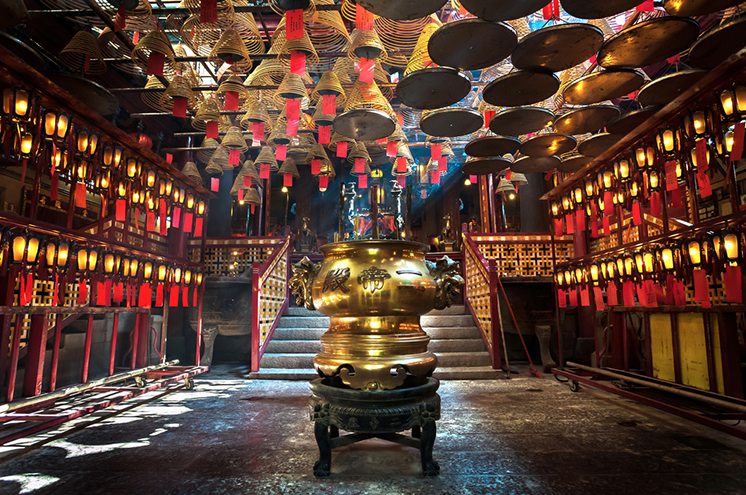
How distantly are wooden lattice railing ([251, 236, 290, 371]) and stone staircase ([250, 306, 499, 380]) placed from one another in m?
0.18

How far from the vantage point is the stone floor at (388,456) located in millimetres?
2238

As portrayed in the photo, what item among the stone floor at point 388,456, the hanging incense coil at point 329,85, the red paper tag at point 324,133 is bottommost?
the stone floor at point 388,456

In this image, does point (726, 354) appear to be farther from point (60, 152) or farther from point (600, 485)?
point (60, 152)

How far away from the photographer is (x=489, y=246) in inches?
366

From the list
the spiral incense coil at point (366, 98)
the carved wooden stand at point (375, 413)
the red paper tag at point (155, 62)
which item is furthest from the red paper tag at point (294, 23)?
the carved wooden stand at point (375, 413)

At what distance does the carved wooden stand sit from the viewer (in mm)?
2279

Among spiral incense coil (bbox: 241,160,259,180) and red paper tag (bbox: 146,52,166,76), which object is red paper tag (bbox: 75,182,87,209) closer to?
red paper tag (bbox: 146,52,166,76)

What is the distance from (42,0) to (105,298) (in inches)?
185

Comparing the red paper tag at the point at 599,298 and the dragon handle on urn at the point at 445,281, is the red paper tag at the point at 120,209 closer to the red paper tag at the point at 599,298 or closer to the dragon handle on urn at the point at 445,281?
the dragon handle on urn at the point at 445,281

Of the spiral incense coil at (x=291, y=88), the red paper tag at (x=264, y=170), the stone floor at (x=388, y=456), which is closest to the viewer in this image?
the stone floor at (x=388, y=456)

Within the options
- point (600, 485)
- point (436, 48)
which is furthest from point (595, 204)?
point (600, 485)

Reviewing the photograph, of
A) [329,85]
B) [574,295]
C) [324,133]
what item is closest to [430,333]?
[574,295]

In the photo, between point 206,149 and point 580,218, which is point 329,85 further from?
point 206,149

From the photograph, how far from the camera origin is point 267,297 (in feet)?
23.9
